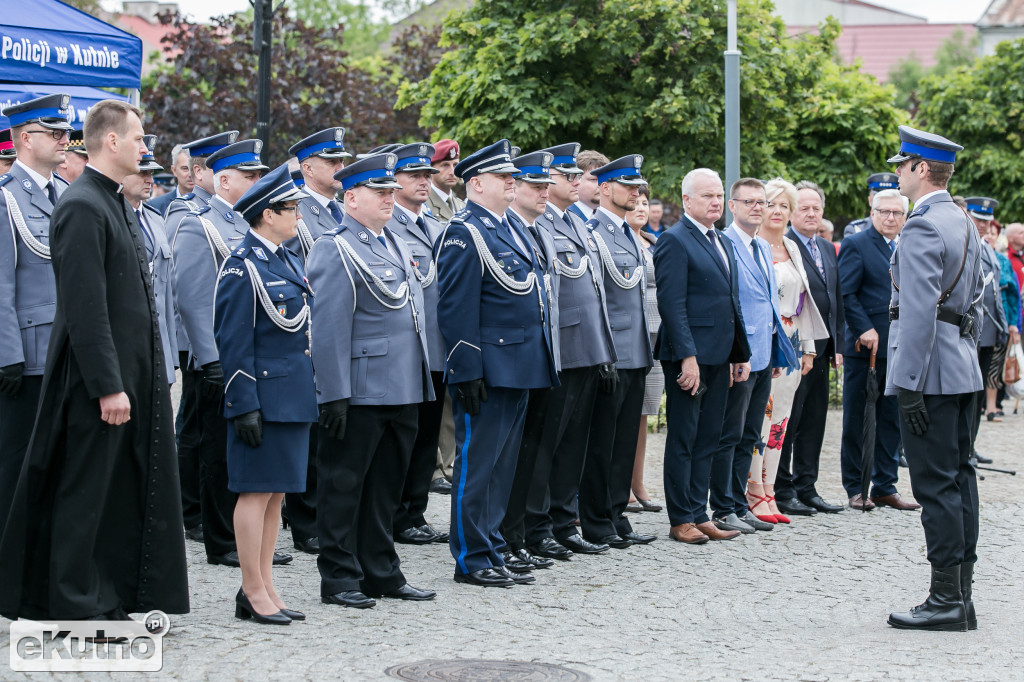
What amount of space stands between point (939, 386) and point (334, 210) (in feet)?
12.0

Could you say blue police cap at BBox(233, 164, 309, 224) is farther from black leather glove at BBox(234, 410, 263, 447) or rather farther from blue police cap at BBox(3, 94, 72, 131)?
blue police cap at BBox(3, 94, 72, 131)

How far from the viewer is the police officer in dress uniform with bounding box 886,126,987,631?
6.59 m

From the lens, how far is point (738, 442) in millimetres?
9047

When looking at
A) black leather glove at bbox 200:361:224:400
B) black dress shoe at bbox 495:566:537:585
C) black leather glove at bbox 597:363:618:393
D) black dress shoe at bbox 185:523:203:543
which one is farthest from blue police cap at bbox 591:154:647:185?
black dress shoe at bbox 185:523:203:543

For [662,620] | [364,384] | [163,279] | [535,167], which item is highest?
[535,167]

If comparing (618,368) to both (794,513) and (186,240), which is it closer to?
(794,513)

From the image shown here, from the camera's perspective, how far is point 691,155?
655 inches

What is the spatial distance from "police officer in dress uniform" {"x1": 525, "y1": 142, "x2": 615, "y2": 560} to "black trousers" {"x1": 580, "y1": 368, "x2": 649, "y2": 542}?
0.58 ft

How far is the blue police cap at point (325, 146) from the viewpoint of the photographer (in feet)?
26.1

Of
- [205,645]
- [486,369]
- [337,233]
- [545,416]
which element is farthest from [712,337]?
[205,645]

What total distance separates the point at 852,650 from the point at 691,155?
11.2m

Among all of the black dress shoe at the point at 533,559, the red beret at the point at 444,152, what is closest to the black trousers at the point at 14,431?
the black dress shoe at the point at 533,559

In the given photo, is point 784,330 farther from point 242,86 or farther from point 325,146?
point 242,86

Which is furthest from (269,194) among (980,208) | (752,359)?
(980,208)
